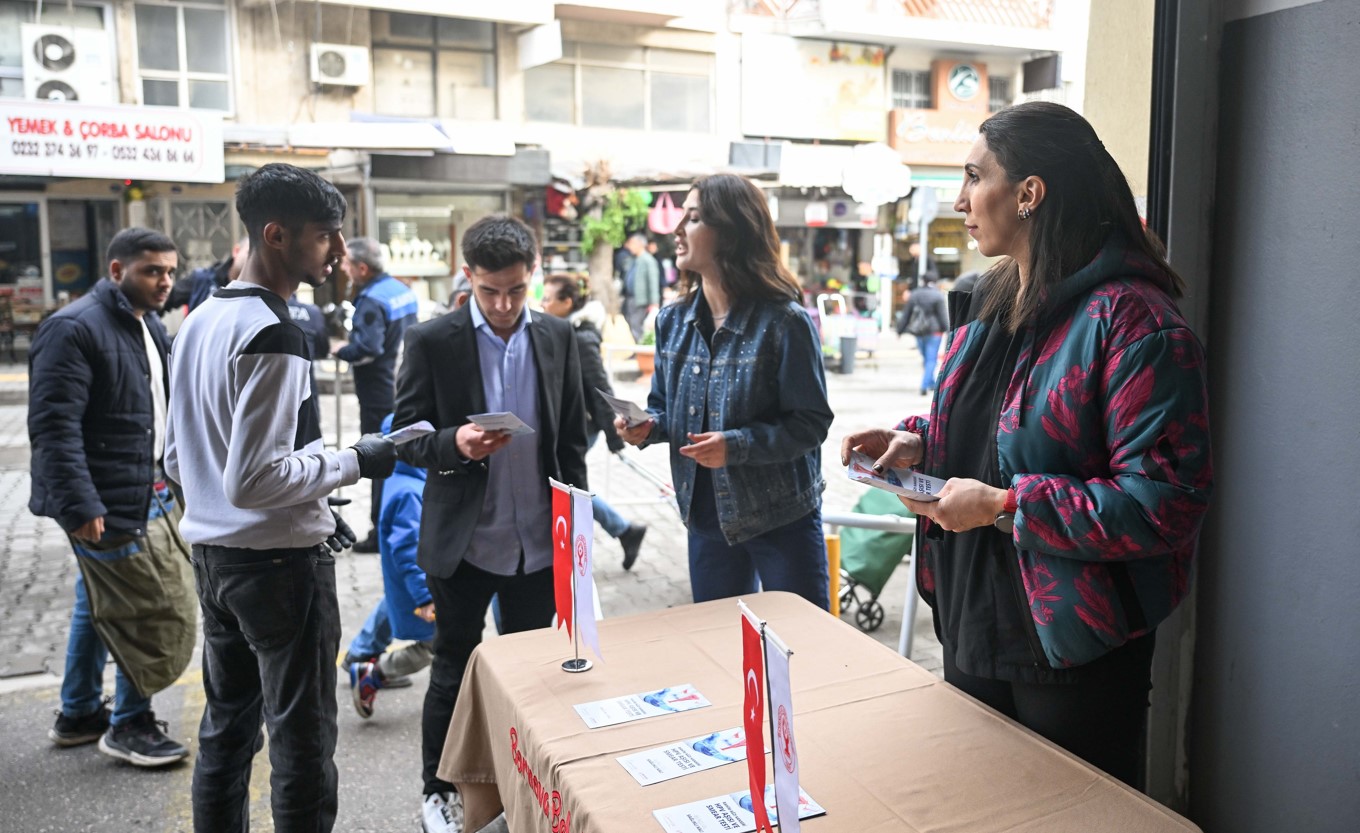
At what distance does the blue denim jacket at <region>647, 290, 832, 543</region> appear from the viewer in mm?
3258

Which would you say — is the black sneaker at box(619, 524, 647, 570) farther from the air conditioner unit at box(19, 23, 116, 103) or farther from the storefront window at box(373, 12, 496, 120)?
the storefront window at box(373, 12, 496, 120)

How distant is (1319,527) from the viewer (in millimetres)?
2395

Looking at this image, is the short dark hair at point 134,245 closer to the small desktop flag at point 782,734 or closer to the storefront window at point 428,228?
the small desktop flag at point 782,734

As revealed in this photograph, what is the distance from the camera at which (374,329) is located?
7086 millimetres

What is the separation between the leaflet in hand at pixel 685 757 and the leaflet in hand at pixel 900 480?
54cm

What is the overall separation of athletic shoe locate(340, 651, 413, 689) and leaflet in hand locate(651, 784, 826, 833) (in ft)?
9.20

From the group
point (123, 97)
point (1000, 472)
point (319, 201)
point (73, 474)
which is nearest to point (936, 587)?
point (1000, 472)

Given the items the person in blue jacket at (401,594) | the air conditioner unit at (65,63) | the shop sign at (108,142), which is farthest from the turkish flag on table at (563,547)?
the air conditioner unit at (65,63)

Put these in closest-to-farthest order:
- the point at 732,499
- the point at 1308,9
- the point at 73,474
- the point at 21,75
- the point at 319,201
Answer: the point at 1308,9
the point at 319,201
the point at 732,499
the point at 73,474
the point at 21,75

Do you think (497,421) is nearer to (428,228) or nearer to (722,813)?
(722,813)

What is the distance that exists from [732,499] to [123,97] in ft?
60.3

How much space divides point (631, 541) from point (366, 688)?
245cm

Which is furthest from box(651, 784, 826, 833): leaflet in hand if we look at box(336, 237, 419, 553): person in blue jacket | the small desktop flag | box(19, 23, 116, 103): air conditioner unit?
box(19, 23, 116, 103): air conditioner unit

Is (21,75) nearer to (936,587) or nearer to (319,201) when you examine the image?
(319,201)
